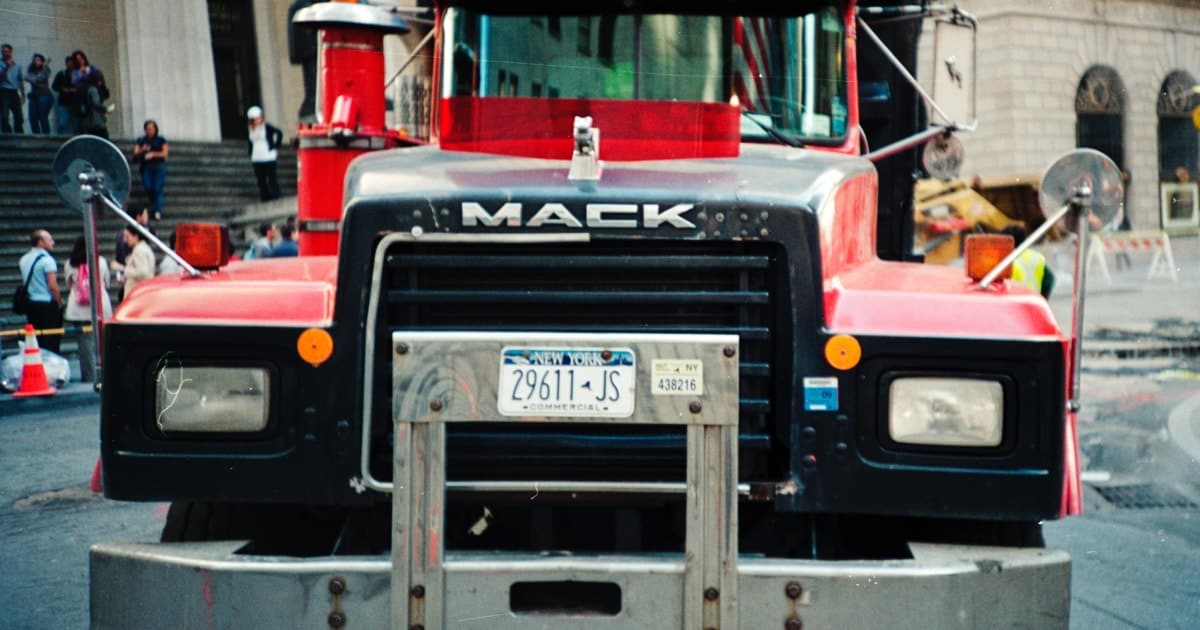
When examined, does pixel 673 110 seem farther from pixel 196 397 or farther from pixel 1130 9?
pixel 1130 9

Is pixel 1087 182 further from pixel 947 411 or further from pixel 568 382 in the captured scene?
pixel 568 382

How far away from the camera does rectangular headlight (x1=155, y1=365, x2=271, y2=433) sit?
4.00 meters

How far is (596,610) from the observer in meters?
3.75

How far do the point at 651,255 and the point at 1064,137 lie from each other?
2966cm

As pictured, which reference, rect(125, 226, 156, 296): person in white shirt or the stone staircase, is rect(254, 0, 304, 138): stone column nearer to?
the stone staircase

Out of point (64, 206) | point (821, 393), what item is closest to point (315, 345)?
point (821, 393)

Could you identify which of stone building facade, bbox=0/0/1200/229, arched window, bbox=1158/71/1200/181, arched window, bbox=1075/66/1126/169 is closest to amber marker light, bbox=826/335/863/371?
stone building facade, bbox=0/0/1200/229

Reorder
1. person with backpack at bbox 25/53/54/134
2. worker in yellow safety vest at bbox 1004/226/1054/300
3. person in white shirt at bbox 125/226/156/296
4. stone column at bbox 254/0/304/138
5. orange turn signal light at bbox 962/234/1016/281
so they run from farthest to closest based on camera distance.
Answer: stone column at bbox 254/0/304/138, person with backpack at bbox 25/53/54/134, person in white shirt at bbox 125/226/156/296, worker in yellow safety vest at bbox 1004/226/1054/300, orange turn signal light at bbox 962/234/1016/281

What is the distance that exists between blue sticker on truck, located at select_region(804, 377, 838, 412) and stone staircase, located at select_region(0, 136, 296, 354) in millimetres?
14480

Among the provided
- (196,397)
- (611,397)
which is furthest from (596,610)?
(196,397)

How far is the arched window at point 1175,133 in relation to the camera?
29953 mm

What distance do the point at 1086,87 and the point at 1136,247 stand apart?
6281 millimetres

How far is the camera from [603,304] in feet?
12.8

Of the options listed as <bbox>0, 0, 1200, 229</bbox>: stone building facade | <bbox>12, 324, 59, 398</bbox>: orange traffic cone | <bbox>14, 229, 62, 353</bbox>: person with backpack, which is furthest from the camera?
<bbox>0, 0, 1200, 229</bbox>: stone building facade
